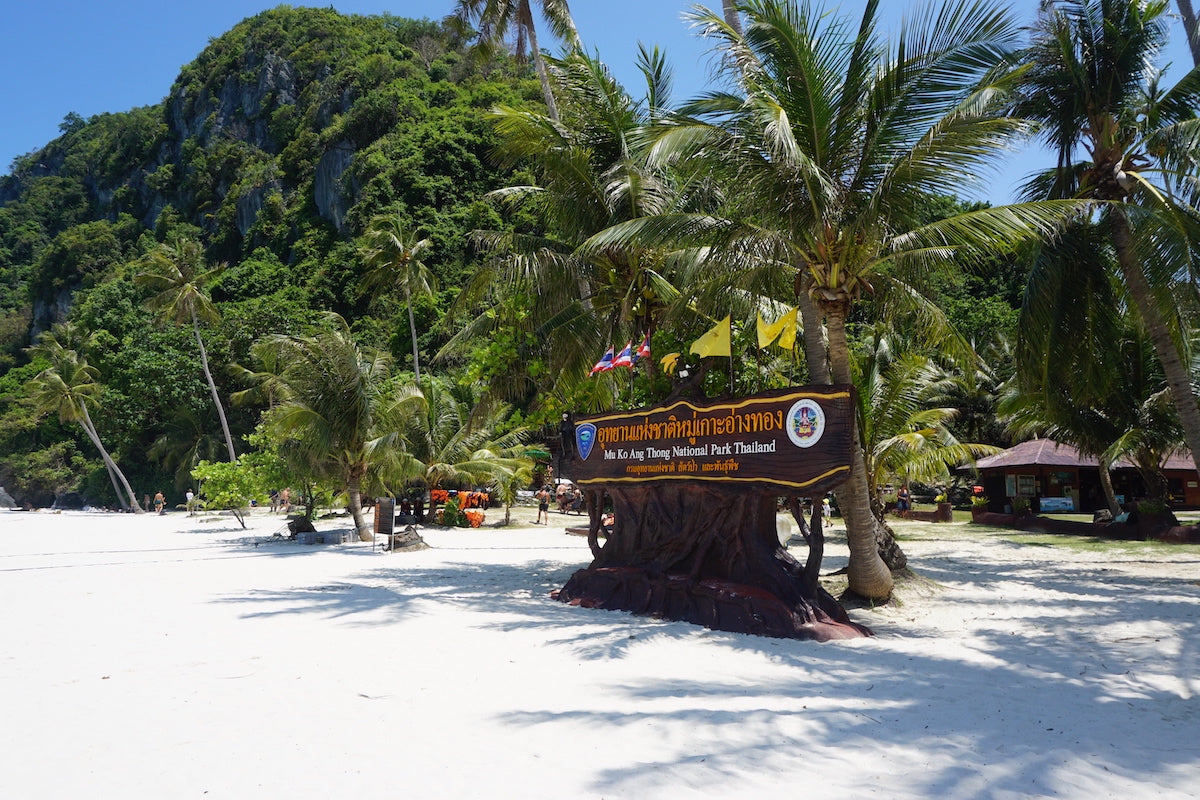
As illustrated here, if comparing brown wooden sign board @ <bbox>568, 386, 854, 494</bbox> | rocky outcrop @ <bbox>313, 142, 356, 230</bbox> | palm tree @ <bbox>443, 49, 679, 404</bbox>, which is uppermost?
rocky outcrop @ <bbox>313, 142, 356, 230</bbox>

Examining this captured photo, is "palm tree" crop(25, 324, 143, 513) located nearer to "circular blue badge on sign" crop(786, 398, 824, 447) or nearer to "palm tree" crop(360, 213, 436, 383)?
"palm tree" crop(360, 213, 436, 383)

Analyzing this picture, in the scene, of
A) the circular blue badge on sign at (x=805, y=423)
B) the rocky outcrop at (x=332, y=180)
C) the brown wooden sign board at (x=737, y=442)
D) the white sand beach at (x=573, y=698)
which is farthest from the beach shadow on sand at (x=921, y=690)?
the rocky outcrop at (x=332, y=180)

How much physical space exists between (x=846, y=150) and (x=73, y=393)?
46.6 metres

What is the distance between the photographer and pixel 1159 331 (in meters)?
11.3

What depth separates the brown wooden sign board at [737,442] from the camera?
752 centimetres

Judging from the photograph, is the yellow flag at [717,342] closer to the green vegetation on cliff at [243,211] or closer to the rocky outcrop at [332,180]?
the green vegetation on cliff at [243,211]

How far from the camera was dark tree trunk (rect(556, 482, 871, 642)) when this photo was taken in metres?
8.11

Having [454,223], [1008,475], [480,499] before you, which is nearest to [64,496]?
[454,223]

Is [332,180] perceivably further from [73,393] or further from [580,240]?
[580,240]

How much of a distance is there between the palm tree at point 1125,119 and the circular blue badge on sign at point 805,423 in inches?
258

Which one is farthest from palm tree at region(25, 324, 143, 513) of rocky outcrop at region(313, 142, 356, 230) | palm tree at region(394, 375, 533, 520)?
palm tree at region(394, 375, 533, 520)


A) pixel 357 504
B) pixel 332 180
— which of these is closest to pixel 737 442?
pixel 357 504

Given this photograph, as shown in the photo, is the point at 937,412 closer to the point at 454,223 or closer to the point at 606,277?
the point at 606,277

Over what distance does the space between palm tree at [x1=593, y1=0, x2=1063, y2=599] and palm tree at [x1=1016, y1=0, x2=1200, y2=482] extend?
3566 mm
